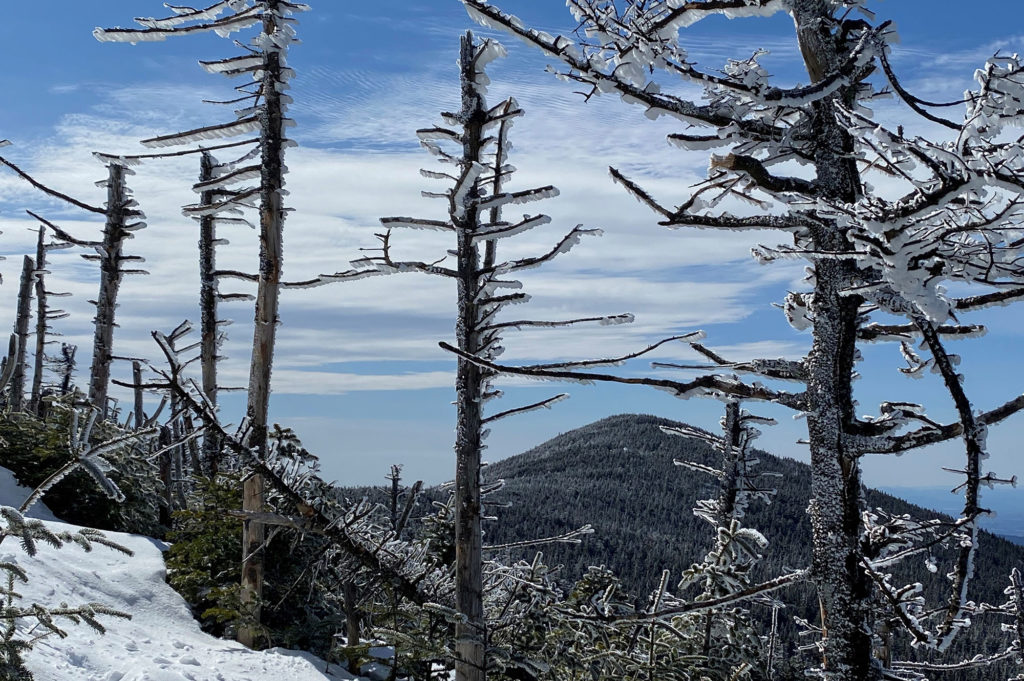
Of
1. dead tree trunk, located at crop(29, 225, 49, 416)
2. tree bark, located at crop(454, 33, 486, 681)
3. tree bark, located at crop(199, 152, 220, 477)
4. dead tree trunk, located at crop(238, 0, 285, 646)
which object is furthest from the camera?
dead tree trunk, located at crop(29, 225, 49, 416)

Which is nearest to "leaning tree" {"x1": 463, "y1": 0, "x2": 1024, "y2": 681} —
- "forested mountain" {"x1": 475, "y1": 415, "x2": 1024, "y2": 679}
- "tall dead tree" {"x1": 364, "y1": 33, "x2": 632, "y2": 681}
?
"tall dead tree" {"x1": 364, "y1": 33, "x2": 632, "y2": 681}

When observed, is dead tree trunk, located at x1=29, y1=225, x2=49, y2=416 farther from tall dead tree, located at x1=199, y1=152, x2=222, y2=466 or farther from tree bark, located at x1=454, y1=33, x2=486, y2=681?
tree bark, located at x1=454, y1=33, x2=486, y2=681

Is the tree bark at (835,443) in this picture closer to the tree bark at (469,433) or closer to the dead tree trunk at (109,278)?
the tree bark at (469,433)

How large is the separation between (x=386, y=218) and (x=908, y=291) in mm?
6923

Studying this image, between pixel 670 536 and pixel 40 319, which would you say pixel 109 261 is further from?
pixel 670 536

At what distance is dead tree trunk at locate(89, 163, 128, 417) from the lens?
1748 centimetres

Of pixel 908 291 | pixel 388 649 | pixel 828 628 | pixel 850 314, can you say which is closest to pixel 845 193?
pixel 850 314

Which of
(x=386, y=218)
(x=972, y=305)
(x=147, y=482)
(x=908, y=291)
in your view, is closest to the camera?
(x=908, y=291)

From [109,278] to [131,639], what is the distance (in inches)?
460

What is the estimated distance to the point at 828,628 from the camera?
3783 mm

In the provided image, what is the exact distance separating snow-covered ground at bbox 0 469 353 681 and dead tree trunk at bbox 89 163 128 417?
773 centimetres

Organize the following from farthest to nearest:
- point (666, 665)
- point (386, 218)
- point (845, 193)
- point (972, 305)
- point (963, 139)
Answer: point (386, 218), point (666, 665), point (845, 193), point (972, 305), point (963, 139)

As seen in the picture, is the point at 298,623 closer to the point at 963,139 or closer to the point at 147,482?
the point at 147,482

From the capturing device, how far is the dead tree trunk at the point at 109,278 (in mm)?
17484
